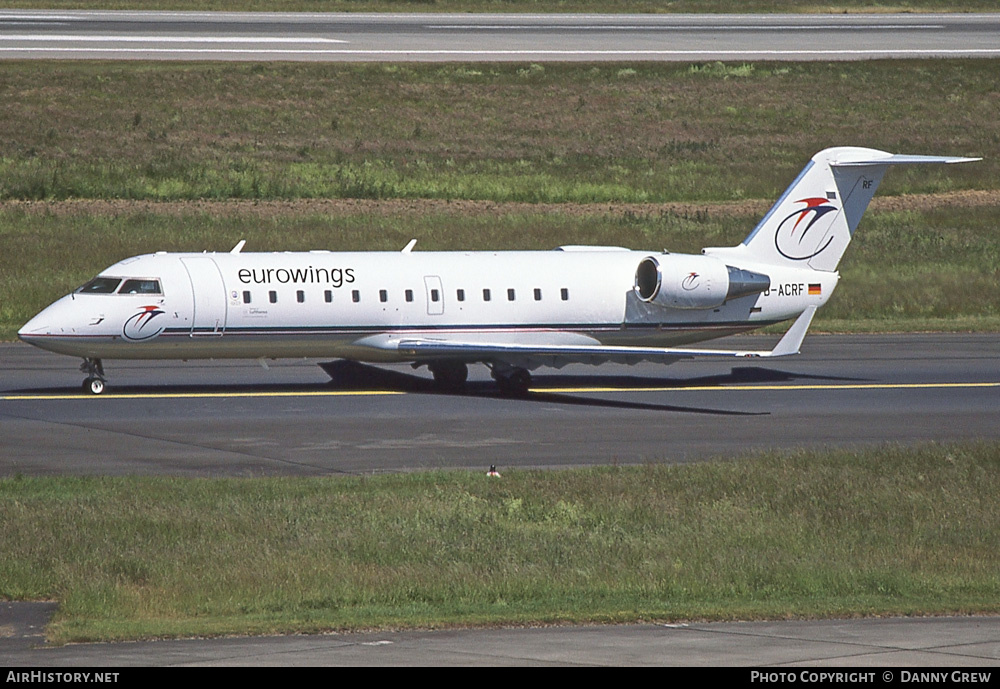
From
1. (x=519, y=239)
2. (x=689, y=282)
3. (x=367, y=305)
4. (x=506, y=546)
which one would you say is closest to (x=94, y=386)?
(x=367, y=305)

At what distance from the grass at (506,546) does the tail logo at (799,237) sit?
1099 centimetres

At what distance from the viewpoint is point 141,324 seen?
3016cm

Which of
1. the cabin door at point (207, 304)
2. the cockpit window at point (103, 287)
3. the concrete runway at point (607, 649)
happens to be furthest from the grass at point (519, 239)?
the concrete runway at point (607, 649)

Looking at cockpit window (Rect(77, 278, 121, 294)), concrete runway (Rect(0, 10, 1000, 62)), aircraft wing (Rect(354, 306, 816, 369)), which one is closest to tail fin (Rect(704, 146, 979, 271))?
aircraft wing (Rect(354, 306, 816, 369))

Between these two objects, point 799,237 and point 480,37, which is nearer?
point 799,237

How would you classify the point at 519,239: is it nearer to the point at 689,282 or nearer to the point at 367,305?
the point at 689,282

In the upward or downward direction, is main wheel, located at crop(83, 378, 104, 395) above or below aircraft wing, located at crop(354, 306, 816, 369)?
below

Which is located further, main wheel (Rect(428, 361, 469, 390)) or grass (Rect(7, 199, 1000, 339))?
grass (Rect(7, 199, 1000, 339))

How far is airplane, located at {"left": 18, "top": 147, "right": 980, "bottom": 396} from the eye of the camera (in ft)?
99.7

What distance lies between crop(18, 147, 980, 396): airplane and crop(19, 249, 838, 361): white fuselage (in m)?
0.03

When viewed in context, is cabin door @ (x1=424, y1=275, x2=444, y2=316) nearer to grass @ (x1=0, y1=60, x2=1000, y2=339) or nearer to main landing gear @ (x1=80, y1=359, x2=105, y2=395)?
main landing gear @ (x1=80, y1=359, x2=105, y2=395)

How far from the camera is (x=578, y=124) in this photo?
7188 cm

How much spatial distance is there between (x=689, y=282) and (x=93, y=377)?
1266 cm

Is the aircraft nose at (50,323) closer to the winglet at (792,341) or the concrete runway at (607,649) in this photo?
the winglet at (792,341)
